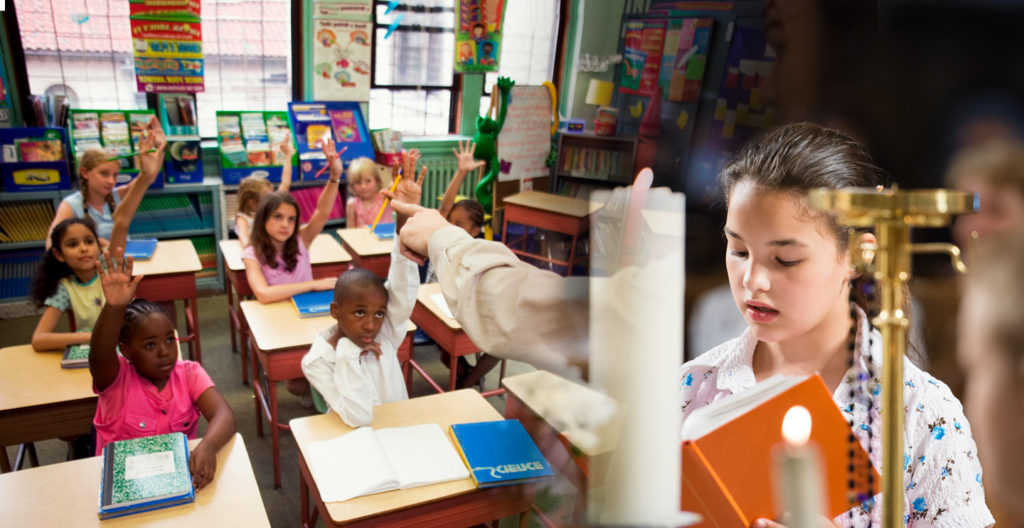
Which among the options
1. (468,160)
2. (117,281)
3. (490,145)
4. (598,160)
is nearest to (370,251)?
(117,281)

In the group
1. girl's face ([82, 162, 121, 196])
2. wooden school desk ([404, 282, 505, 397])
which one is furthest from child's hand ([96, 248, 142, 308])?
girl's face ([82, 162, 121, 196])

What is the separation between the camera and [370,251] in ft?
10.1

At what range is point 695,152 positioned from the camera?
333mm

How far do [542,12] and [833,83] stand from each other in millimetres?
167

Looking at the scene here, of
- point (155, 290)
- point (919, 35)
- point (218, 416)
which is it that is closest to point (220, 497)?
point (218, 416)

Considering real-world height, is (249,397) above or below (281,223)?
below

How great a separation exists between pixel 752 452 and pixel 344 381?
59.3 inches

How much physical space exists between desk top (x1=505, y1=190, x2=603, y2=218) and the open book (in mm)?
1149

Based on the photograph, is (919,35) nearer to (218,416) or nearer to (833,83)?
(833,83)

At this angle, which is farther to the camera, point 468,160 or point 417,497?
point 417,497

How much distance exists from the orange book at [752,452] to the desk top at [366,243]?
280cm

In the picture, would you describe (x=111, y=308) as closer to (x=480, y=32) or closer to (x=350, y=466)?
(x=350, y=466)

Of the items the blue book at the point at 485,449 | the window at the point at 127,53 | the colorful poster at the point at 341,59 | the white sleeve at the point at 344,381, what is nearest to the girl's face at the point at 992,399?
the blue book at the point at 485,449

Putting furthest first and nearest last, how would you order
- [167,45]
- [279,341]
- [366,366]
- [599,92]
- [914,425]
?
[167,45]
[279,341]
[366,366]
[914,425]
[599,92]
